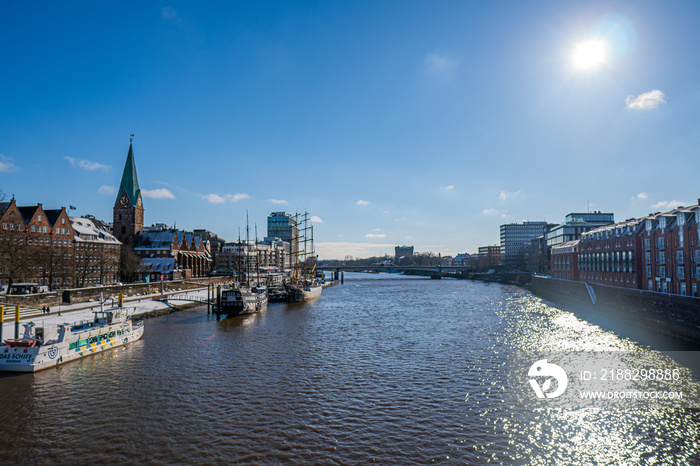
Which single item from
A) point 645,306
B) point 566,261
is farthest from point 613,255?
point 645,306

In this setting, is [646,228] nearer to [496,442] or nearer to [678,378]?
[678,378]

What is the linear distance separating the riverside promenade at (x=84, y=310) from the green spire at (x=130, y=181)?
173 ft

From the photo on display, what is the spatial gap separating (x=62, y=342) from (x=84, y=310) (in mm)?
24457

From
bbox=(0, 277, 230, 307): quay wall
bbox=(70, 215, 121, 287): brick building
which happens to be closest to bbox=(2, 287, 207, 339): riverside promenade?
bbox=(0, 277, 230, 307): quay wall

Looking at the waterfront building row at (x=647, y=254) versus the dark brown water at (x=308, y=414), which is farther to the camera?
the waterfront building row at (x=647, y=254)

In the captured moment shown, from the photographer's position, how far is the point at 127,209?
388ft

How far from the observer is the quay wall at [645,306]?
1648 inches

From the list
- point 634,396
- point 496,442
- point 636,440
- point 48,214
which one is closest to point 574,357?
point 634,396

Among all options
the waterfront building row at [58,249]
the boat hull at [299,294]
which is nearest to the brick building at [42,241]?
the waterfront building row at [58,249]

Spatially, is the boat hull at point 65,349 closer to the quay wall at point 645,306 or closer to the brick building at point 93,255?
the brick building at point 93,255

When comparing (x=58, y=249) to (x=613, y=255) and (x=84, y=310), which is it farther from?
(x=613, y=255)

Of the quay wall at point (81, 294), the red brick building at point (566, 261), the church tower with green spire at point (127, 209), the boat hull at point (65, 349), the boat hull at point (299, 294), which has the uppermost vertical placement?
the church tower with green spire at point (127, 209)

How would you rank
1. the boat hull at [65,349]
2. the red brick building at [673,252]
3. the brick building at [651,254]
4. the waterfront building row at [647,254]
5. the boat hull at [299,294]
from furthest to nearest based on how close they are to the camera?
1. the boat hull at [299,294]
2. the waterfront building row at [647,254]
3. the brick building at [651,254]
4. the red brick building at [673,252]
5. the boat hull at [65,349]

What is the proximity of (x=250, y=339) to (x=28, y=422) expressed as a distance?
76.4 ft
